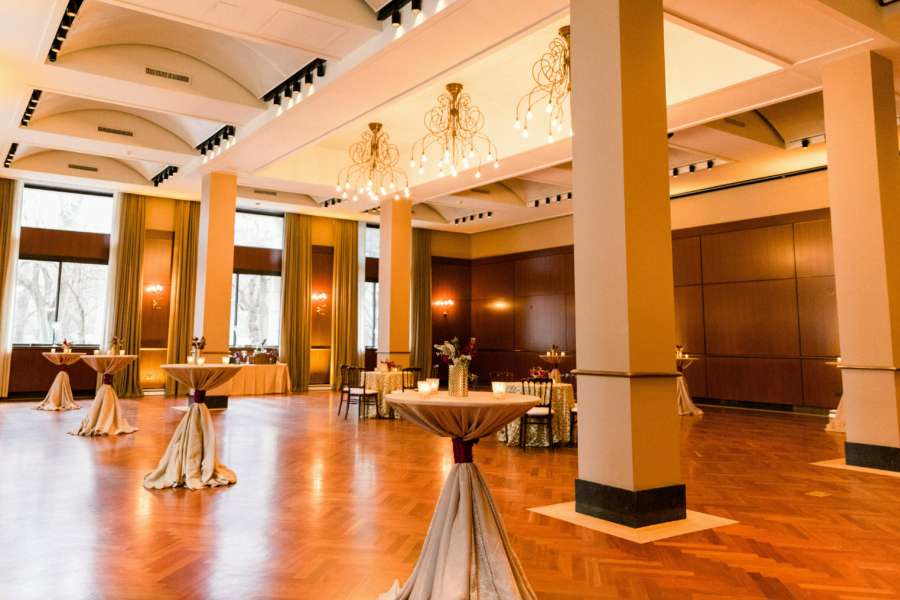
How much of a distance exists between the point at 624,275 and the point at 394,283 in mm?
7741

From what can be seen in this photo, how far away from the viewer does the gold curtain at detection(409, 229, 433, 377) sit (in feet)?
48.9

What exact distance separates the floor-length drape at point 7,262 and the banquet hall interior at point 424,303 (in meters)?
0.04

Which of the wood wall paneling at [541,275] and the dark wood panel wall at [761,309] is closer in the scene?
the dark wood panel wall at [761,309]

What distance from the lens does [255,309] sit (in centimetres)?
1355

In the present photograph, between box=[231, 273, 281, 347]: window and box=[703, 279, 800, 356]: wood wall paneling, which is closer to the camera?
box=[703, 279, 800, 356]: wood wall paneling

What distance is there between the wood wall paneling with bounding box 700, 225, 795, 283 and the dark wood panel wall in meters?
0.02

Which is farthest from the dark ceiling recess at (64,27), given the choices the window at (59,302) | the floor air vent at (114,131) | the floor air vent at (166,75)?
the window at (59,302)

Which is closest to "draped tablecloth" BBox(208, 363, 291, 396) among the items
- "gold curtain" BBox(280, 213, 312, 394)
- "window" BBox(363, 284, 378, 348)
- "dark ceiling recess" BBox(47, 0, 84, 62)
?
"gold curtain" BBox(280, 213, 312, 394)

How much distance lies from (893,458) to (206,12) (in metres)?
7.30

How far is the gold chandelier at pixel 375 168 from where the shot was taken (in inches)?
385

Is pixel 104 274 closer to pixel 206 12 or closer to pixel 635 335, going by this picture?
pixel 206 12

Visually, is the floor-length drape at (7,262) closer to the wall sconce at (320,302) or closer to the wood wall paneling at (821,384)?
the wall sconce at (320,302)

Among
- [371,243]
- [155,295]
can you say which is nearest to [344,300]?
[371,243]

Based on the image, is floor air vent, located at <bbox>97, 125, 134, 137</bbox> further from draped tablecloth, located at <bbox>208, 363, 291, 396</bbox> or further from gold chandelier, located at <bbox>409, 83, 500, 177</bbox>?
draped tablecloth, located at <bbox>208, 363, 291, 396</bbox>
